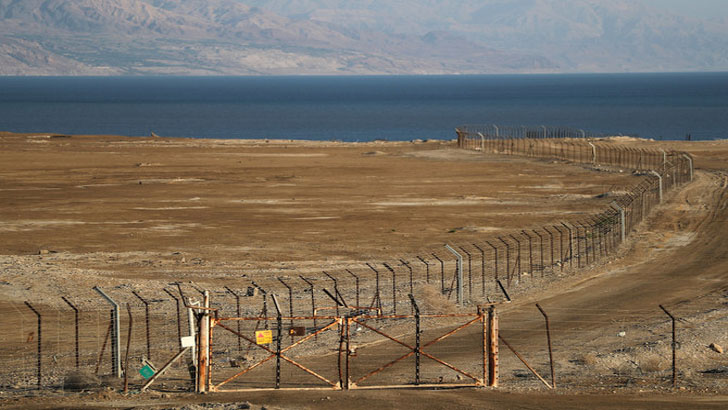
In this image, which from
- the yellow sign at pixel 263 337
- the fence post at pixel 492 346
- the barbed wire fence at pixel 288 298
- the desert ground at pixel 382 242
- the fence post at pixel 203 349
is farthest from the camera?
the barbed wire fence at pixel 288 298

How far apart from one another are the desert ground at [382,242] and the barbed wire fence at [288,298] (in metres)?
0.58

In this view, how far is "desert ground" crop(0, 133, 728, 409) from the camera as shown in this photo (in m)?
19.6

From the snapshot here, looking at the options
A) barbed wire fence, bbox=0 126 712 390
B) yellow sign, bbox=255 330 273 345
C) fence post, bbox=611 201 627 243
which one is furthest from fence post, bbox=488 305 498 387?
→ fence post, bbox=611 201 627 243

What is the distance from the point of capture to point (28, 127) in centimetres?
14862

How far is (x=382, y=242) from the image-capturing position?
38.9 metres

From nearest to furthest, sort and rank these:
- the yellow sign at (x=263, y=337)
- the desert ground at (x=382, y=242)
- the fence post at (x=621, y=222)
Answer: the yellow sign at (x=263, y=337) → the desert ground at (x=382, y=242) → the fence post at (x=621, y=222)

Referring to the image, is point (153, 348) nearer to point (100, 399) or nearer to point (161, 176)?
point (100, 399)

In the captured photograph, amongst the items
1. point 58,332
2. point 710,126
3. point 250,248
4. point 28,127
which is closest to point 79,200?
point 250,248

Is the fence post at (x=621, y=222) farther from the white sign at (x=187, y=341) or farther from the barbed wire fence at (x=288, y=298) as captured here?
the white sign at (x=187, y=341)

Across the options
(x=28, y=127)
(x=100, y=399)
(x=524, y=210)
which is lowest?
(x=100, y=399)

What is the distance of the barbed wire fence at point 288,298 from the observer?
2173 cm

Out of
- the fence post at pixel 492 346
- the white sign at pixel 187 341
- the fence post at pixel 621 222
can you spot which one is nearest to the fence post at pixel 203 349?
the white sign at pixel 187 341

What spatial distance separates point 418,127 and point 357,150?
216 feet

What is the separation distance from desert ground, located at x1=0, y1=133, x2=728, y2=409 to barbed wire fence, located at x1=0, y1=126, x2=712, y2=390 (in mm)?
578
